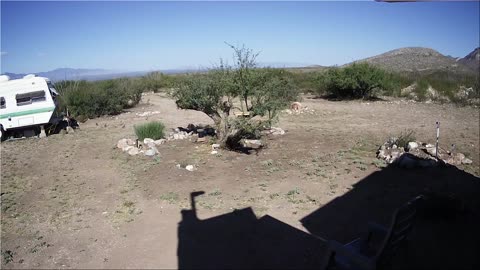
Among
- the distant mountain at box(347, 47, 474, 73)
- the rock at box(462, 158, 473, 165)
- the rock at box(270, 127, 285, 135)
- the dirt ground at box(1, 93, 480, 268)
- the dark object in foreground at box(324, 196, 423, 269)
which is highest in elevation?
the distant mountain at box(347, 47, 474, 73)

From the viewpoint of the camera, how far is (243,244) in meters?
4.57

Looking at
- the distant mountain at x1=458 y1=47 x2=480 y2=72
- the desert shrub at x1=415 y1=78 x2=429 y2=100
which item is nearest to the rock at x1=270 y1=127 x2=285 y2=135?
the desert shrub at x1=415 y1=78 x2=429 y2=100

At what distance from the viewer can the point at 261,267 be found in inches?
160

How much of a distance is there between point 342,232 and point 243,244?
1369 mm

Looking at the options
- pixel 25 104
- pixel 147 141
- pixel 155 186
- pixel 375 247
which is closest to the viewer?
pixel 375 247

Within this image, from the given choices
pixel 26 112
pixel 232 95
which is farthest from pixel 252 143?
pixel 26 112

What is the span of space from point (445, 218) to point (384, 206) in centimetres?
86

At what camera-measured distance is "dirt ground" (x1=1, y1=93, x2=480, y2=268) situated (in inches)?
188

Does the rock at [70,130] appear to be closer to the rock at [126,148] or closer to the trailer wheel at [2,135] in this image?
the trailer wheel at [2,135]

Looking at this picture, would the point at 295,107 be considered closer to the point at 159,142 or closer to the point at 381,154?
the point at 159,142

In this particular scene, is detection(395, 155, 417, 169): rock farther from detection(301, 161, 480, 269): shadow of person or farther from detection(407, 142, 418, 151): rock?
detection(407, 142, 418, 151): rock

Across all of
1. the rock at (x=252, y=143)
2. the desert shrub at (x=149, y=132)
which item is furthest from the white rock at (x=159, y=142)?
the rock at (x=252, y=143)

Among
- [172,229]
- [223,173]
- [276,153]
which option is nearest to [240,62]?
[276,153]

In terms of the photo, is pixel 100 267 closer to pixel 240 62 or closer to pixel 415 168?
pixel 415 168
